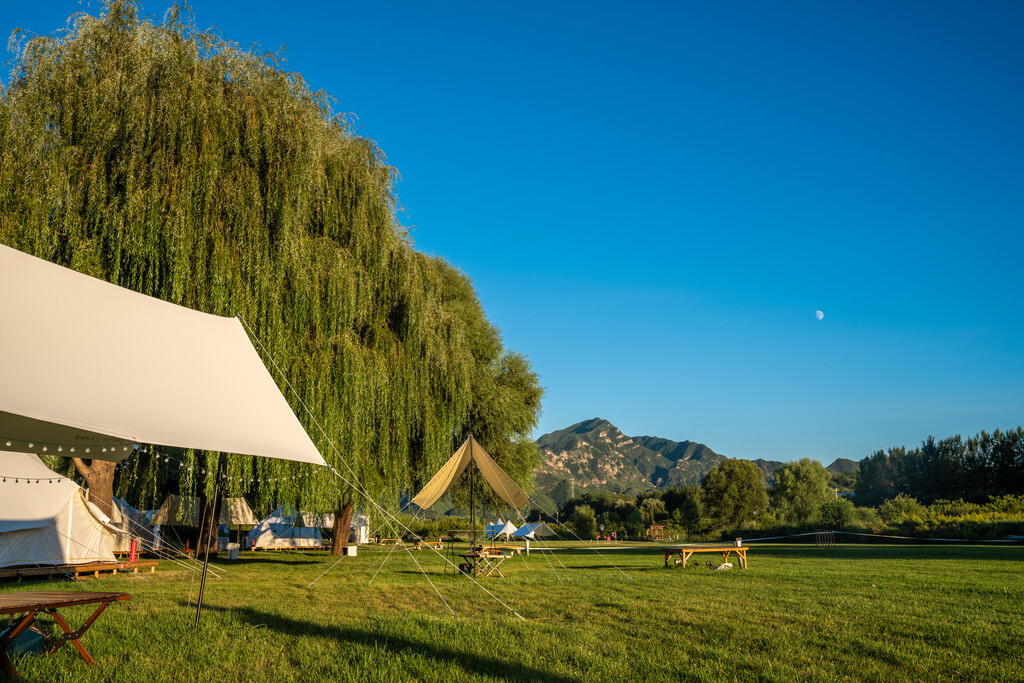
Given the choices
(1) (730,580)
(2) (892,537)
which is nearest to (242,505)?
(1) (730,580)

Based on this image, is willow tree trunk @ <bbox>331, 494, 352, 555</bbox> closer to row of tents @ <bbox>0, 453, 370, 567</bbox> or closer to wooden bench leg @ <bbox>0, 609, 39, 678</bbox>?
row of tents @ <bbox>0, 453, 370, 567</bbox>

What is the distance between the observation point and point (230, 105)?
34.3ft

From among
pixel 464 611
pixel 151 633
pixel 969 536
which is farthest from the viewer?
pixel 969 536

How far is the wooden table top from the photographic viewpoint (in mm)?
4152

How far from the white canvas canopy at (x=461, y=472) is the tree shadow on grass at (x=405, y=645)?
533 cm

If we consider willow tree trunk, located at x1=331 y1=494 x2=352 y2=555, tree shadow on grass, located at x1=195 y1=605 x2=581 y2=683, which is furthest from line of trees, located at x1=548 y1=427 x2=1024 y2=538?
tree shadow on grass, located at x1=195 y1=605 x2=581 y2=683

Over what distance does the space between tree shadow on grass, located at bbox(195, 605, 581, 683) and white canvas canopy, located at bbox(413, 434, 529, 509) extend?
533cm

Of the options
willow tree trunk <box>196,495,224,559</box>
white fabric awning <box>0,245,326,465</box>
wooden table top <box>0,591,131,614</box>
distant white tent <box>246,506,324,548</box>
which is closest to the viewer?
wooden table top <box>0,591,131,614</box>

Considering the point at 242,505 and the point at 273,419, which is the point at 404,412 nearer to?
the point at 273,419

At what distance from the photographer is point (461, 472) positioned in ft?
41.2

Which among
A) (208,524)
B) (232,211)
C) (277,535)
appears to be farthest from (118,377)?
(277,535)

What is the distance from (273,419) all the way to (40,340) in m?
1.91

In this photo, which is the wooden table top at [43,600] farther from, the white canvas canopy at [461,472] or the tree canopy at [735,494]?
the tree canopy at [735,494]

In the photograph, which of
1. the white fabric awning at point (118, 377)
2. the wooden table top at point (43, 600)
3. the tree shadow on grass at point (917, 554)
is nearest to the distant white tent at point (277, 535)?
the tree shadow on grass at point (917, 554)
